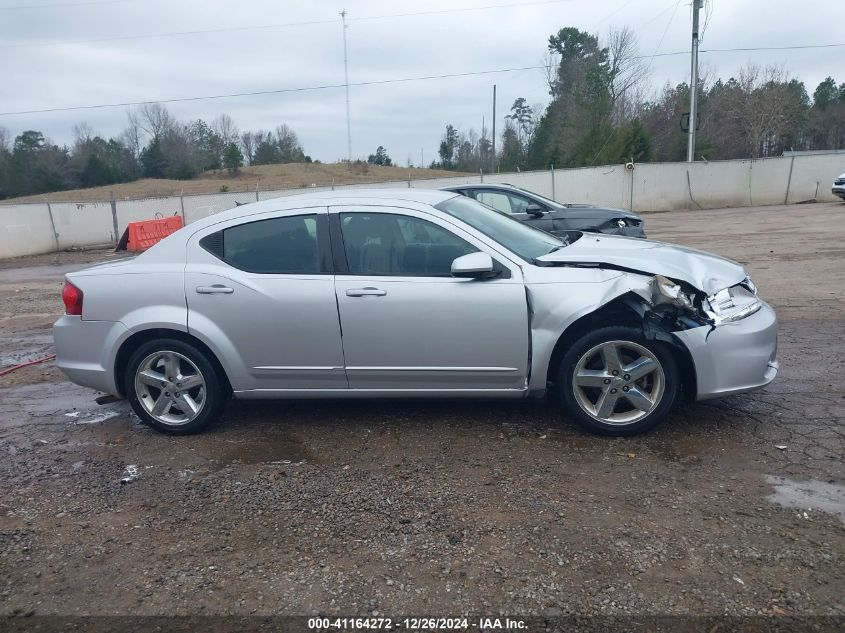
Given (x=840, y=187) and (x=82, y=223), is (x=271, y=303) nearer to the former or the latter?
(x=82, y=223)

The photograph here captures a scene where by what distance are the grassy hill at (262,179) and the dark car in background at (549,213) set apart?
3443 centimetres

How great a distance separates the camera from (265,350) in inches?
184

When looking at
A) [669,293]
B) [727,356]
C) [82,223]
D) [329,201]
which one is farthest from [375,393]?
[82,223]

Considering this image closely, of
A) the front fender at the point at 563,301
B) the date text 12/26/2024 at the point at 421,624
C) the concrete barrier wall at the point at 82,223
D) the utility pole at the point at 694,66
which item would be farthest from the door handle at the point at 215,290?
the utility pole at the point at 694,66

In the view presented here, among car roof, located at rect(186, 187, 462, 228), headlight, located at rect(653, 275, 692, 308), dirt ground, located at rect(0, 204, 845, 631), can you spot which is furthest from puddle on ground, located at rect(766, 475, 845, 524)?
car roof, located at rect(186, 187, 462, 228)

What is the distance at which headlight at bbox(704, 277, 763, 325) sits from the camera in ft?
14.1

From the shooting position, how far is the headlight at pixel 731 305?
4309 mm

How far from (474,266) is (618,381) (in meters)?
1.18

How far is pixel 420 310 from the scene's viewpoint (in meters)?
4.44

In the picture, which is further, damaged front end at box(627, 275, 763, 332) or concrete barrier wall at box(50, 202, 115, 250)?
concrete barrier wall at box(50, 202, 115, 250)

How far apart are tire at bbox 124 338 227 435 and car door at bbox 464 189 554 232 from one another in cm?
752

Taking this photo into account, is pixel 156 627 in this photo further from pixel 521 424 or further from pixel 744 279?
pixel 744 279

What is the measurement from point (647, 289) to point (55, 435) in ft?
14.5

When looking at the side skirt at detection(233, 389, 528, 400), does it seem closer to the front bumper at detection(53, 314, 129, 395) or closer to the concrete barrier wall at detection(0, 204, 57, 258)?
the front bumper at detection(53, 314, 129, 395)
